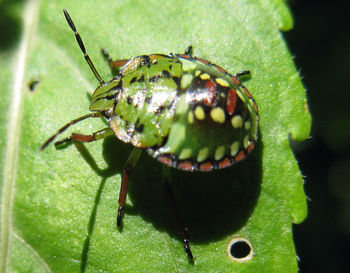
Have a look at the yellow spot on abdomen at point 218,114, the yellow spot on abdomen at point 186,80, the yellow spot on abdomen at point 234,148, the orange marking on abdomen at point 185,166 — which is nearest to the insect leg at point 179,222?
the orange marking on abdomen at point 185,166

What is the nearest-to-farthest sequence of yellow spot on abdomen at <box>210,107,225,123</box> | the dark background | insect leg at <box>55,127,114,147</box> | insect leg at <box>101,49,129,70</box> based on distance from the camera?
1. yellow spot on abdomen at <box>210,107,225,123</box>
2. insect leg at <box>55,127,114,147</box>
3. insect leg at <box>101,49,129,70</box>
4. the dark background

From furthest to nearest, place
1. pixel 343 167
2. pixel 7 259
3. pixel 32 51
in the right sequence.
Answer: pixel 343 167 → pixel 32 51 → pixel 7 259

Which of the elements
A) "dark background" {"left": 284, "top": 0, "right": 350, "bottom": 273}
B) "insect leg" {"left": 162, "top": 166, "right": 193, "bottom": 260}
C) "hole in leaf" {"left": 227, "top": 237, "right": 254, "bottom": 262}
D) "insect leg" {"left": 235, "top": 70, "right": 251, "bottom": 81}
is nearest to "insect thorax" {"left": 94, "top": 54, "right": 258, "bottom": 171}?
"insect leg" {"left": 235, "top": 70, "right": 251, "bottom": 81}

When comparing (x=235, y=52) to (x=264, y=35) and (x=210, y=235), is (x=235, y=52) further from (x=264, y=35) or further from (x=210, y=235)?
(x=210, y=235)

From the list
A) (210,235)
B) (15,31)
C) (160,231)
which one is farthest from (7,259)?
(15,31)

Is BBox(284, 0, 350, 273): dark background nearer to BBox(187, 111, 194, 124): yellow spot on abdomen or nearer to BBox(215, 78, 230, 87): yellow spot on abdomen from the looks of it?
BBox(215, 78, 230, 87): yellow spot on abdomen

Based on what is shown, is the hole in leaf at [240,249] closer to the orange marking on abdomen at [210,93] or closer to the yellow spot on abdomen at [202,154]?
the yellow spot on abdomen at [202,154]
